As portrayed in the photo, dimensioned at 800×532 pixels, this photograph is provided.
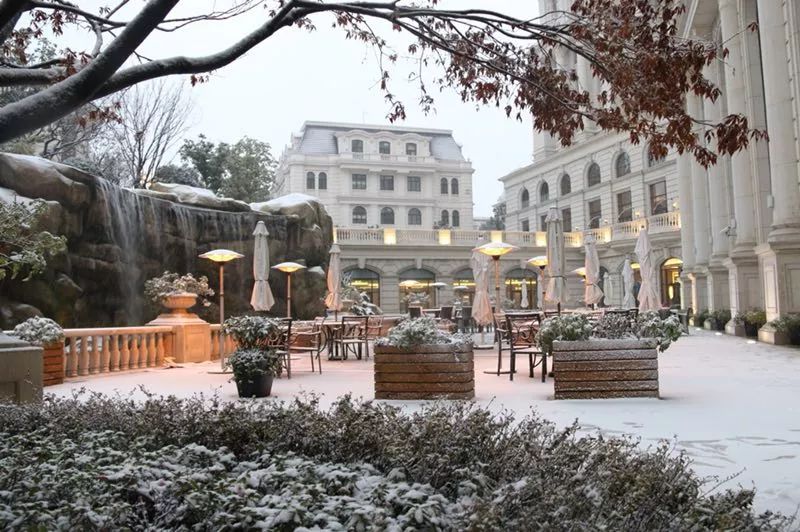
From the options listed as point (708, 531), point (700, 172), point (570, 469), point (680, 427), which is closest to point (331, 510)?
point (570, 469)

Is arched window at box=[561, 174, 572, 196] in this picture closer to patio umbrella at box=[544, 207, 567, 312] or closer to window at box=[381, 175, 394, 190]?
window at box=[381, 175, 394, 190]

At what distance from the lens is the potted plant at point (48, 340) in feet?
32.3

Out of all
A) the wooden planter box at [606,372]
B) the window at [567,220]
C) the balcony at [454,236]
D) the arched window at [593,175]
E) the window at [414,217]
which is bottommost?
the wooden planter box at [606,372]

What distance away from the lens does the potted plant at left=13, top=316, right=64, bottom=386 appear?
32.3ft

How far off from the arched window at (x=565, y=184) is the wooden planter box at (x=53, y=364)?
1544 inches

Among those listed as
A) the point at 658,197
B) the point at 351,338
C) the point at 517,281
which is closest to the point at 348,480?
the point at 351,338

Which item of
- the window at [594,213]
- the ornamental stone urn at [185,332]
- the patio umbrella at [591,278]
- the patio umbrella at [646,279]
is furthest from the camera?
the window at [594,213]

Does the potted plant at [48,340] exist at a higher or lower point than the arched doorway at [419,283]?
lower

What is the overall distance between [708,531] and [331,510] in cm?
158

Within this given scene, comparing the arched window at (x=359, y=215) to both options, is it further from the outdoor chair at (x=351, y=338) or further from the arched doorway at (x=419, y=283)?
the outdoor chair at (x=351, y=338)

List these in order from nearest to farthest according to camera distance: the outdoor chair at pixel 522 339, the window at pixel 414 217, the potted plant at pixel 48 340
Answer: the outdoor chair at pixel 522 339
the potted plant at pixel 48 340
the window at pixel 414 217

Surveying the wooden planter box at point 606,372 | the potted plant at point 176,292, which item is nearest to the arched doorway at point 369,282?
the potted plant at point 176,292

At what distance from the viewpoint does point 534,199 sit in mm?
48719

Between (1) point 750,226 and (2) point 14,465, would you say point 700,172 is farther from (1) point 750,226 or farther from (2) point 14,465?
(2) point 14,465
